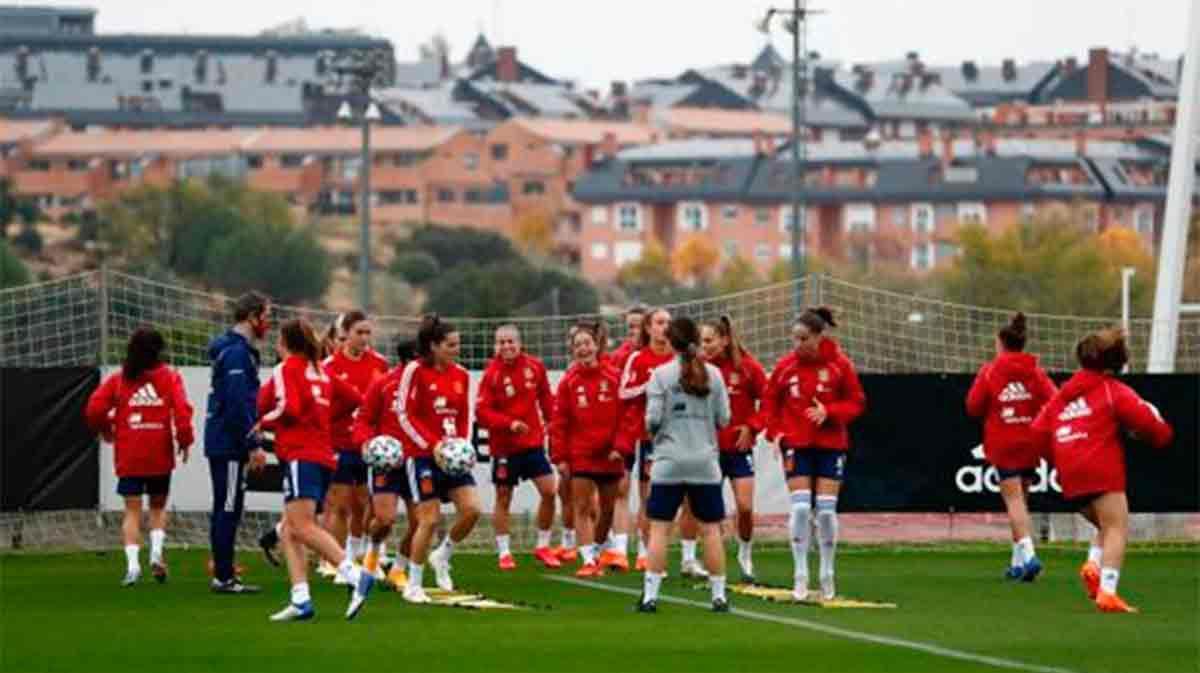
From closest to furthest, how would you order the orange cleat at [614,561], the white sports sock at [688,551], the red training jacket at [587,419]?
the white sports sock at [688,551]
the red training jacket at [587,419]
the orange cleat at [614,561]

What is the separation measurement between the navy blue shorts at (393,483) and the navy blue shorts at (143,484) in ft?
8.97

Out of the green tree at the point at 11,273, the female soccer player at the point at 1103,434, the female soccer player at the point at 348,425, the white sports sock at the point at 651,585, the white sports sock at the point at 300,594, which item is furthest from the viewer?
the green tree at the point at 11,273

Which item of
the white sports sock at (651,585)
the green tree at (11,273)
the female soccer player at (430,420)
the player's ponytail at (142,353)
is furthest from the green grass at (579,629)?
the green tree at (11,273)

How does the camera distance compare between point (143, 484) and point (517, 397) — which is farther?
Answer: point (517, 397)

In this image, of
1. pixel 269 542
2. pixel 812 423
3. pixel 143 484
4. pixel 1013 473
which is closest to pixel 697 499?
pixel 812 423

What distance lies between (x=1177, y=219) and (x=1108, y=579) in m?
15.5

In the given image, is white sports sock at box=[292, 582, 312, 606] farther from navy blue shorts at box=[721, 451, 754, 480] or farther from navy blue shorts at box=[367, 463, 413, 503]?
navy blue shorts at box=[721, 451, 754, 480]

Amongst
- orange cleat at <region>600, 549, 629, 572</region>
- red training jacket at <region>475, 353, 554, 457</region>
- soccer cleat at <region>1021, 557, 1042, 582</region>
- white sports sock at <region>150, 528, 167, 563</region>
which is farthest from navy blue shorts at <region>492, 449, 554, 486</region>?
soccer cleat at <region>1021, 557, 1042, 582</region>

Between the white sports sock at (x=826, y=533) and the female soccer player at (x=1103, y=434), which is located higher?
the female soccer player at (x=1103, y=434)

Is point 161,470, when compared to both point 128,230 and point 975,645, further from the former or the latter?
point 128,230

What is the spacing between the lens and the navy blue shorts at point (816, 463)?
2620 centimetres

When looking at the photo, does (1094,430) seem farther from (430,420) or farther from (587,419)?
(587,419)

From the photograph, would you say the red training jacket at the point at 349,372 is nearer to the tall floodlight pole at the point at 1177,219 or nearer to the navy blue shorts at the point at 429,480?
the navy blue shorts at the point at 429,480

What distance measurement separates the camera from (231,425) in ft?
88.2
